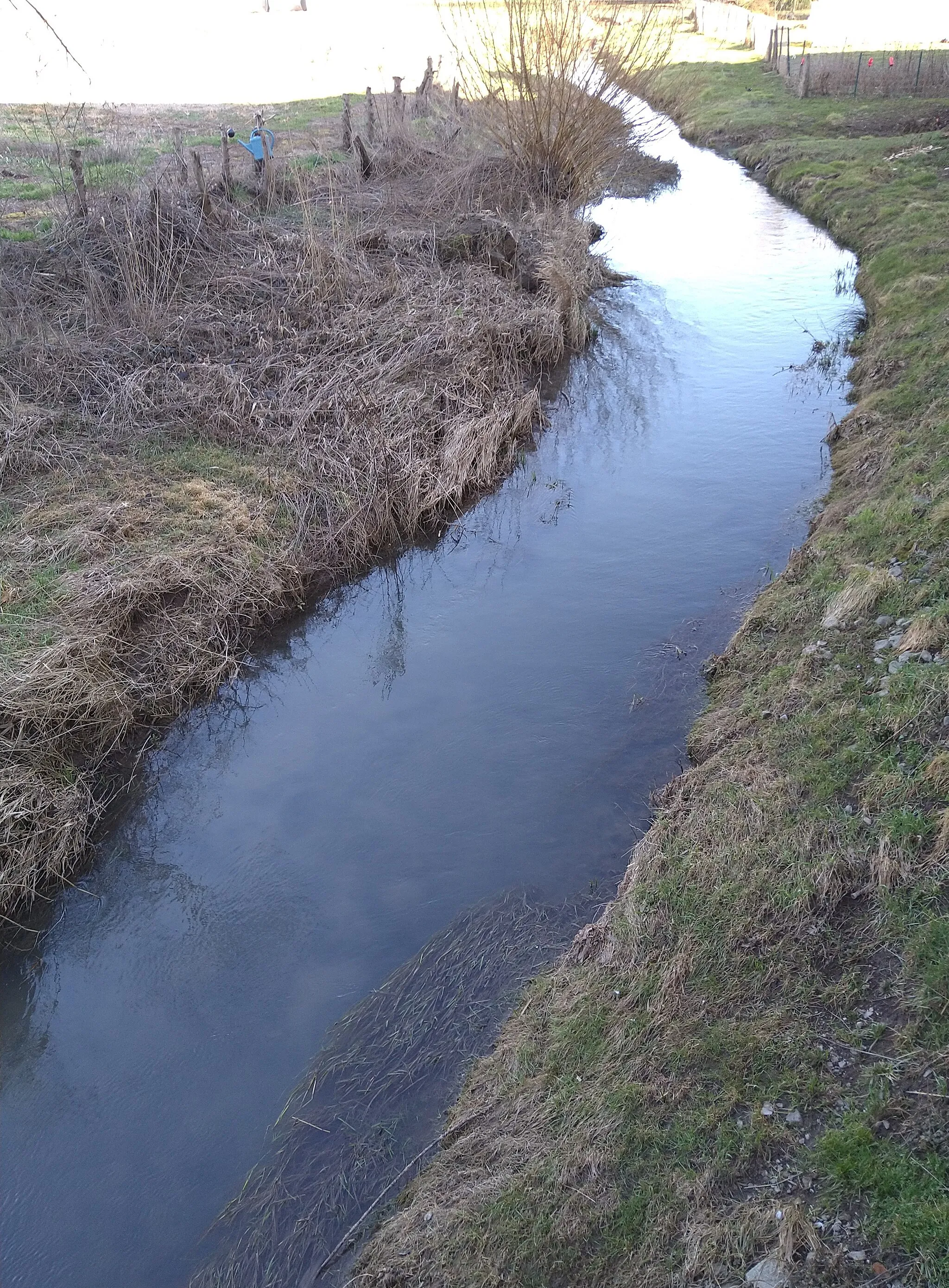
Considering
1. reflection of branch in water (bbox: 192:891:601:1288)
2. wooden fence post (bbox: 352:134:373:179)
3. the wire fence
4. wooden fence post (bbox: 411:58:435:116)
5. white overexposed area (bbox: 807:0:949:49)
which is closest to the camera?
reflection of branch in water (bbox: 192:891:601:1288)

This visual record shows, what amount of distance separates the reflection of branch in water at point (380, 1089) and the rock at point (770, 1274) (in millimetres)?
1613

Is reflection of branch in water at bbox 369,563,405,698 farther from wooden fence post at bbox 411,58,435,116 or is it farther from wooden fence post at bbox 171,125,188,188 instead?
wooden fence post at bbox 411,58,435,116

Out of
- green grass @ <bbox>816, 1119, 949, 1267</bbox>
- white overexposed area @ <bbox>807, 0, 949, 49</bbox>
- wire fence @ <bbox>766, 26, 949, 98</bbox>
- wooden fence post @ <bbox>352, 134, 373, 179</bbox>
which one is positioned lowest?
green grass @ <bbox>816, 1119, 949, 1267</bbox>

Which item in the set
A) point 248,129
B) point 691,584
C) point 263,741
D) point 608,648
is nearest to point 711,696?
point 608,648

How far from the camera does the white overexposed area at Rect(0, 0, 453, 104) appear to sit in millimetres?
22703

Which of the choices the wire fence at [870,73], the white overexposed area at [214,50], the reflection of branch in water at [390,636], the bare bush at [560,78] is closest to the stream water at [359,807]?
the reflection of branch in water at [390,636]

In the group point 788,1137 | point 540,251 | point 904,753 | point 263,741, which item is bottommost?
point 263,741

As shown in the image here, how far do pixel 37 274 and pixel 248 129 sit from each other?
35.1ft

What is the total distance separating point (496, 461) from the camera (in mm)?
9977

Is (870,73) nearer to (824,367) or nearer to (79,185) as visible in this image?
(824,367)

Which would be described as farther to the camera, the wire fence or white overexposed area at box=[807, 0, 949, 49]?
white overexposed area at box=[807, 0, 949, 49]

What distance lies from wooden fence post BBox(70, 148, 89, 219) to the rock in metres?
12.1

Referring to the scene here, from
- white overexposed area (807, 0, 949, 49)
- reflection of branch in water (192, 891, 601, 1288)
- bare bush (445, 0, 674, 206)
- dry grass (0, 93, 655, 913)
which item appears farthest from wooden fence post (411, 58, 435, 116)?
reflection of branch in water (192, 891, 601, 1288)

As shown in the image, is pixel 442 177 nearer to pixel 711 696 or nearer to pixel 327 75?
pixel 711 696
